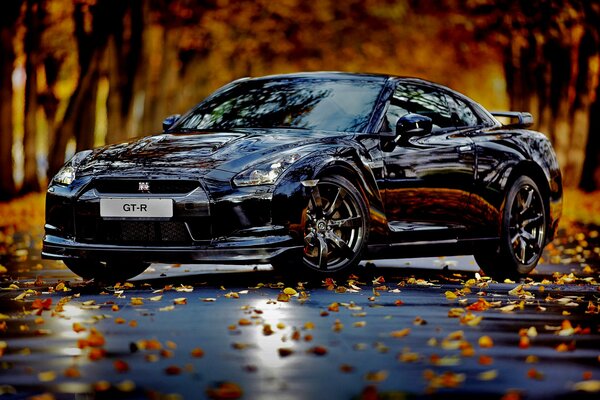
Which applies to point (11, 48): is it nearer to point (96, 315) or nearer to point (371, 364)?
point (96, 315)

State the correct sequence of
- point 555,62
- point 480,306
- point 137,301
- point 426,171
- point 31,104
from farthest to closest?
point 555,62 → point 31,104 → point 426,171 → point 137,301 → point 480,306

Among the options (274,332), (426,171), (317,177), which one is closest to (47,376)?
(274,332)

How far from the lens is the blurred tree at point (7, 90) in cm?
3052

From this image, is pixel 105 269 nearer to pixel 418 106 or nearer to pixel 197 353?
pixel 418 106

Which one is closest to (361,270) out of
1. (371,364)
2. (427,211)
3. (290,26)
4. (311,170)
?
(427,211)

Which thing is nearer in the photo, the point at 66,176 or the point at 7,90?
the point at 66,176

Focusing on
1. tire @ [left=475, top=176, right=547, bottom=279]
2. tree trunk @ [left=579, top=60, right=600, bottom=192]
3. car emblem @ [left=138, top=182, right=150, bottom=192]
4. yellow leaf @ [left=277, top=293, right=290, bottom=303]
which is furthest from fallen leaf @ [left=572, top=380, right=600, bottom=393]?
tree trunk @ [left=579, top=60, right=600, bottom=192]

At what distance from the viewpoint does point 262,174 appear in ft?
34.8

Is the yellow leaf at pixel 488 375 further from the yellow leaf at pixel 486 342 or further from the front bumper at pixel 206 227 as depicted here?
the front bumper at pixel 206 227

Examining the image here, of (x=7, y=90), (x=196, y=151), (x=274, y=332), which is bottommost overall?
(x=7, y=90)

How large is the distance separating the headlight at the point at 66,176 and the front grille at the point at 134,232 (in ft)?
1.09

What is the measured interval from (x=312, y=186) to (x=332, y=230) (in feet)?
1.55

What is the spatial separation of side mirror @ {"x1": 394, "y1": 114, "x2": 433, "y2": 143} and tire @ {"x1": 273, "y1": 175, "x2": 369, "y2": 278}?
0.68 meters

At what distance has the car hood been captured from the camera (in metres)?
10.7
